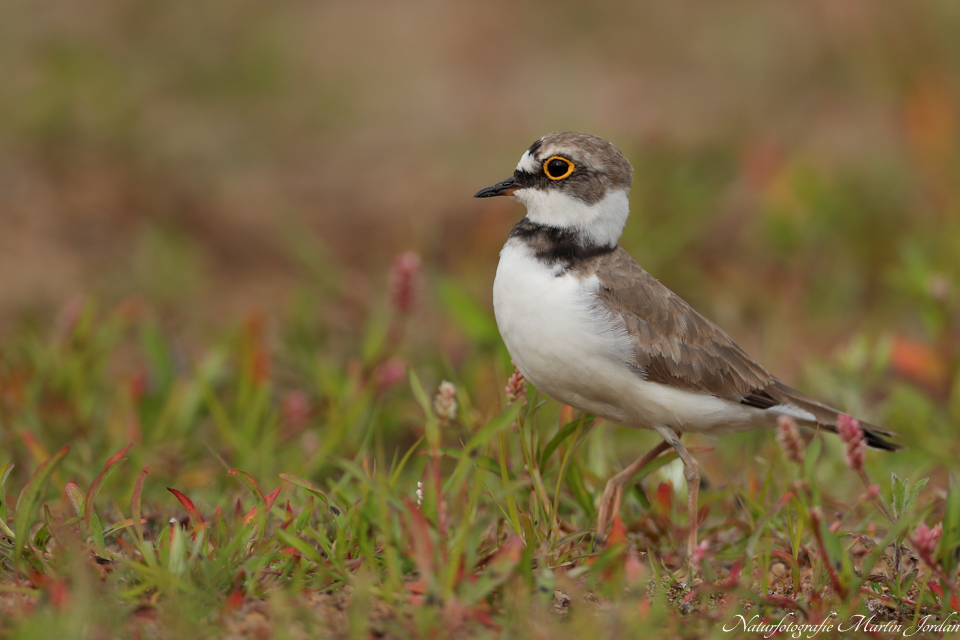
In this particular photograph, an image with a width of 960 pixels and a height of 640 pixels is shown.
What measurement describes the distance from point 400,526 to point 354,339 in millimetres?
3192

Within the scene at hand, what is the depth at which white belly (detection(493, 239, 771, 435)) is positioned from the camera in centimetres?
346

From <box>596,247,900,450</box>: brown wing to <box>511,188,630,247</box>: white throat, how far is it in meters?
0.11

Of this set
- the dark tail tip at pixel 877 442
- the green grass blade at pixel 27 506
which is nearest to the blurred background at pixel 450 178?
the dark tail tip at pixel 877 442

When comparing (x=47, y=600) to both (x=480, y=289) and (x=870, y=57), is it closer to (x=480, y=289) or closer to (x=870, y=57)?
(x=480, y=289)

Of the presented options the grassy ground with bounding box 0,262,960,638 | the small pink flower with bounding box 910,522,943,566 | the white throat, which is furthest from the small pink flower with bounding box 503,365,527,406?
the small pink flower with bounding box 910,522,943,566

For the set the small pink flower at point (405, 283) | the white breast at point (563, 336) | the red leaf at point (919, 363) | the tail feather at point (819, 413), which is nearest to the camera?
the white breast at point (563, 336)

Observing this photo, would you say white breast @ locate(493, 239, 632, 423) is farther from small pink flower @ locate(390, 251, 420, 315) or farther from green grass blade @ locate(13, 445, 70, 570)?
green grass blade @ locate(13, 445, 70, 570)

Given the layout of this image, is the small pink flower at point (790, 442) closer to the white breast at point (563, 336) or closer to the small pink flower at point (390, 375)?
the white breast at point (563, 336)

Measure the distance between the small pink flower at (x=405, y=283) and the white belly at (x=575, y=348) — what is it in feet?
3.10

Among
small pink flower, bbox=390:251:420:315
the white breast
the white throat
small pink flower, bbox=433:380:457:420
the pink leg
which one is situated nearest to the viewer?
small pink flower, bbox=433:380:457:420

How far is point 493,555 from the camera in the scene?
302 cm

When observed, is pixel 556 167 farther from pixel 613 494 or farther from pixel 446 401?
pixel 613 494

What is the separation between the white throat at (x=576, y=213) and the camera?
382 cm

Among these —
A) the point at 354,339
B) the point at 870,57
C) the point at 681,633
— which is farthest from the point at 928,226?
the point at 681,633
